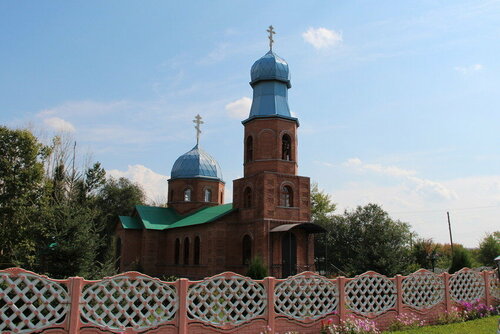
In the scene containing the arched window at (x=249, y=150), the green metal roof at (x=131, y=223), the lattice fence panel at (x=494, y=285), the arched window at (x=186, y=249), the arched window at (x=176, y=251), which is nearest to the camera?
the lattice fence panel at (x=494, y=285)

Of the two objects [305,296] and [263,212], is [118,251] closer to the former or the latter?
[263,212]

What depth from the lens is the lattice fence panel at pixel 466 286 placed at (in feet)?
35.2

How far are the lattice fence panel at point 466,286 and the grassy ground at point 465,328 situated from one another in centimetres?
77

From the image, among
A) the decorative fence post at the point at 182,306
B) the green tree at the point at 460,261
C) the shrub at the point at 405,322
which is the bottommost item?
the shrub at the point at 405,322

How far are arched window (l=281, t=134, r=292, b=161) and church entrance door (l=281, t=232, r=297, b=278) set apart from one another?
13.1 ft

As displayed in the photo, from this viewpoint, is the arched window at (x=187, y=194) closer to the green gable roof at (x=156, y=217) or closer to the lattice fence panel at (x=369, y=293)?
the green gable roof at (x=156, y=217)

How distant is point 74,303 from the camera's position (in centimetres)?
660

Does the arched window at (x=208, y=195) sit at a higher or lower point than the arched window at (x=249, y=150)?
lower

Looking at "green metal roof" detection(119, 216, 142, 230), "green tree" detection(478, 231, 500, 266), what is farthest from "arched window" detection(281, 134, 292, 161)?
"green tree" detection(478, 231, 500, 266)

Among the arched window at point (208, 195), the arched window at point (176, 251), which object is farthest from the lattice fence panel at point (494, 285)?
the arched window at point (208, 195)

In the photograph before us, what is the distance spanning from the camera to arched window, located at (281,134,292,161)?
2166cm

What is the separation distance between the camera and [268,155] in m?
21.2

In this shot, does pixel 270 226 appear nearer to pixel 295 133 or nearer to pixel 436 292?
pixel 295 133

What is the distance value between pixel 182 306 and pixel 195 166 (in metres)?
22.7
